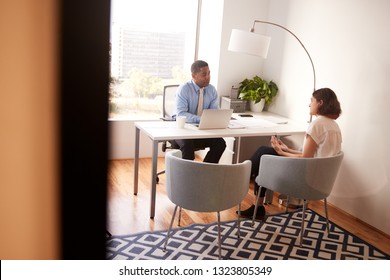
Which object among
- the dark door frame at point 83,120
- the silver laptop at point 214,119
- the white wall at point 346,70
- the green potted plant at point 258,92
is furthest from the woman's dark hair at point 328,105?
the dark door frame at point 83,120

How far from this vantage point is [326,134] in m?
2.61

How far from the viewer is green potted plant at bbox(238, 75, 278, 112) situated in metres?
3.99

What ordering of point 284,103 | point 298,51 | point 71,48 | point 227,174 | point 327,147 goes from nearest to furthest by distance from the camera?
point 71,48 < point 227,174 < point 327,147 < point 298,51 < point 284,103

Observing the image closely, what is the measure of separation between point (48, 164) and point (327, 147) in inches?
88.7

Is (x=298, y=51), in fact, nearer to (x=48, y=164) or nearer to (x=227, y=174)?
(x=227, y=174)

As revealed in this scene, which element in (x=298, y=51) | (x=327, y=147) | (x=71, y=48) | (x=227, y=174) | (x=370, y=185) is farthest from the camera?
(x=298, y=51)

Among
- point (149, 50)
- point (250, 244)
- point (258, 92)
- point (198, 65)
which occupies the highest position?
point (149, 50)

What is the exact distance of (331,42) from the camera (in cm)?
330

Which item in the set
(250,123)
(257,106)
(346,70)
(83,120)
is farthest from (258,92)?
(83,120)

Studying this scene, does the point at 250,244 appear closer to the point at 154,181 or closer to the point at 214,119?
the point at 154,181

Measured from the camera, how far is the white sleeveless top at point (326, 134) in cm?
260

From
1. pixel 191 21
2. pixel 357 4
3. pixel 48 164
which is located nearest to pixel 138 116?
pixel 191 21

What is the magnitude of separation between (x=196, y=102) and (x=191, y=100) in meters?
0.06

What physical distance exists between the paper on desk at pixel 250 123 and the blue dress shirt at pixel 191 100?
1.00 feet
